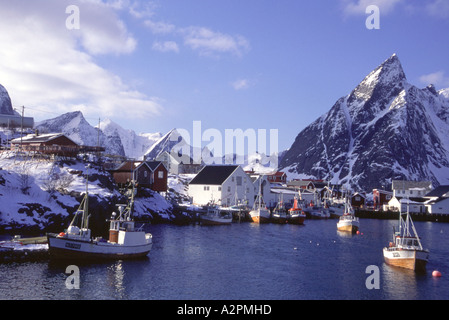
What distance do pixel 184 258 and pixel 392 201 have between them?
4723 inches

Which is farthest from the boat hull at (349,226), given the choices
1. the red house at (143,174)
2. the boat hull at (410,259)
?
the red house at (143,174)

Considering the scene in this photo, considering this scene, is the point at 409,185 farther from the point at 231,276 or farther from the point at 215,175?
the point at 231,276

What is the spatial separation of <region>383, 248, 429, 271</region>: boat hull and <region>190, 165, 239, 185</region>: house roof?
57.8 meters

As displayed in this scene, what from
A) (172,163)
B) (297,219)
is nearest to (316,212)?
(297,219)

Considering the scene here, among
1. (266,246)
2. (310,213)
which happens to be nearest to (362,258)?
(266,246)

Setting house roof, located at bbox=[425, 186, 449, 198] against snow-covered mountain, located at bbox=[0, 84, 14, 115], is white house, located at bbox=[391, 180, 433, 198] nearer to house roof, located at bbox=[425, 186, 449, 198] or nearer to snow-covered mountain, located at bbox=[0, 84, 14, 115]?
house roof, located at bbox=[425, 186, 449, 198]

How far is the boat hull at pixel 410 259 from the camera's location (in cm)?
3762

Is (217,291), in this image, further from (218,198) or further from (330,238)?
(218,198)

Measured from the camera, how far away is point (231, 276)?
109 feet

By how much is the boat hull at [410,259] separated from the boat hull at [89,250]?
84.6 ft

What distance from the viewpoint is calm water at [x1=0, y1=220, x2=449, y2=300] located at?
1096 inches

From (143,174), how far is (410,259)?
61036 mm

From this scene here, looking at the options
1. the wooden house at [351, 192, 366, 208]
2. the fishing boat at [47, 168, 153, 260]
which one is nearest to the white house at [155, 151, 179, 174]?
the wooden house at [351, 192, 366, 208]

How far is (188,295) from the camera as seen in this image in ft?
90.5
